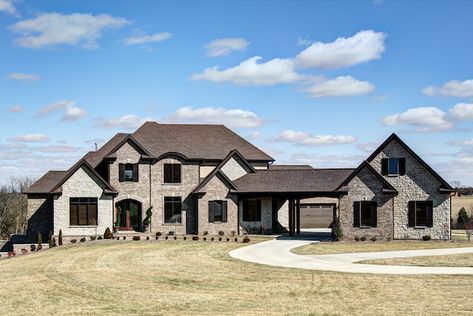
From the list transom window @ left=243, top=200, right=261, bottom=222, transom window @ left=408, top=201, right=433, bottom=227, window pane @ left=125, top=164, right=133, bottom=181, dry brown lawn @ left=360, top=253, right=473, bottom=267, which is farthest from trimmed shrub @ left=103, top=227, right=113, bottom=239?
transom window @ left=408, top=201, right=433, bottom=227

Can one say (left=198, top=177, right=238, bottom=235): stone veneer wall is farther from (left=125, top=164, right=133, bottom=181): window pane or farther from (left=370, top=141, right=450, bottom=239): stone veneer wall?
(left=370, top=141, right=450, bottom=239): stone veneer wall

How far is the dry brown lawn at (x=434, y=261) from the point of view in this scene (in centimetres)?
2728

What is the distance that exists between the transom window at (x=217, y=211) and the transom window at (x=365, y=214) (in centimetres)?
1029

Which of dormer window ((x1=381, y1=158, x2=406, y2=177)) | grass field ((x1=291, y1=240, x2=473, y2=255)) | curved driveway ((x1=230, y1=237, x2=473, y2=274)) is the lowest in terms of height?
grass field ((x1=291, y1=240, x2=473, y2=255))

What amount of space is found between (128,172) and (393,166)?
20.0 metres

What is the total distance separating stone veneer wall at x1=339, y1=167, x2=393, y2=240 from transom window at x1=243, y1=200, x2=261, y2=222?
7.86 meters

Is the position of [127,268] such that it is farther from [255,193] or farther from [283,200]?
[283,200]

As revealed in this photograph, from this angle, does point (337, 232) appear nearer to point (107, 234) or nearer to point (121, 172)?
point (107, 234)

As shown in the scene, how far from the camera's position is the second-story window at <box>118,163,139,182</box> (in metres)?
46.5

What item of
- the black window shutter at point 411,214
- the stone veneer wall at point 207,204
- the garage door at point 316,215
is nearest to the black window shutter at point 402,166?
the black window shutter at point 411,214

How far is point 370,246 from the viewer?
1449 inches

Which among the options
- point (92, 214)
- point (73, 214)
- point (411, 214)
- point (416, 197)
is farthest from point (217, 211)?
point (416, 197)

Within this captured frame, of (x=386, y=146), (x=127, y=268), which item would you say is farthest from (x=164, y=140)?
(x=127, y=268)

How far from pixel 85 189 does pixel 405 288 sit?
28.6 meters
